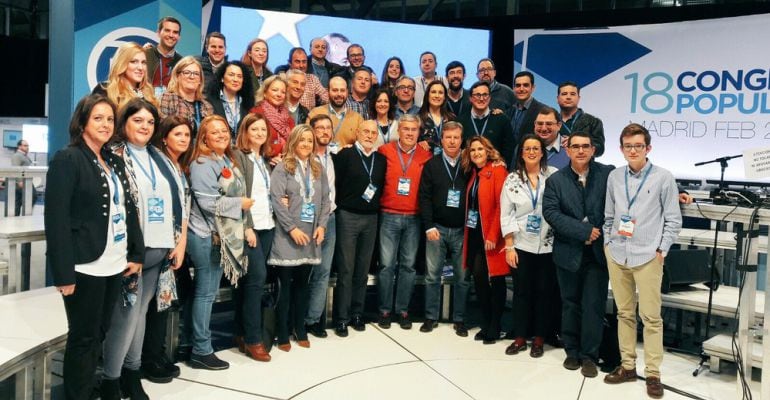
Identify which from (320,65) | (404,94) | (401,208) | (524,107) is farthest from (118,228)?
(524,107)

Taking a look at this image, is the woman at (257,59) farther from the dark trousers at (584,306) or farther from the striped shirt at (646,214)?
the striped shirt at (646,214)

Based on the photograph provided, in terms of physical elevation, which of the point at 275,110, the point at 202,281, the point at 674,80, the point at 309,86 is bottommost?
the point at 202,281

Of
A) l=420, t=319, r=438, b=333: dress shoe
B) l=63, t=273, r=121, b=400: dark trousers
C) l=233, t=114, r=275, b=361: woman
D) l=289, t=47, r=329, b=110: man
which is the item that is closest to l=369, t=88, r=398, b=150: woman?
l=289, t=47, r=329, b=110: man

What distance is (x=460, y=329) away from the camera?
15.3 feet

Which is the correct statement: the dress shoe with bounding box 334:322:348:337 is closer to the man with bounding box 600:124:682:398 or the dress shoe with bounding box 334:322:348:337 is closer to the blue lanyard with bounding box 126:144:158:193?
the man with bounding box 600:124:682:398

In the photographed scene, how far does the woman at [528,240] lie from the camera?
13.6ft

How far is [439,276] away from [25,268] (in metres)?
2.94

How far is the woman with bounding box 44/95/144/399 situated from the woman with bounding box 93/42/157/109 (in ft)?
2.29

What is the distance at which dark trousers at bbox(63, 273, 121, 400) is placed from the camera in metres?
2.59

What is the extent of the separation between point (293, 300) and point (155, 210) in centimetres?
147

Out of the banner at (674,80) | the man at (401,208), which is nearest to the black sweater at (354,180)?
the man at (401,208)

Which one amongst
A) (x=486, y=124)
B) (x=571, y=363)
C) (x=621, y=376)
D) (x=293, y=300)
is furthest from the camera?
(x=486, y=124)

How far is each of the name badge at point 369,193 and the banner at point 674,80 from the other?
409 centimetres

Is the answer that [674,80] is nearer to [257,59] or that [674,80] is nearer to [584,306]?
[584,306]
